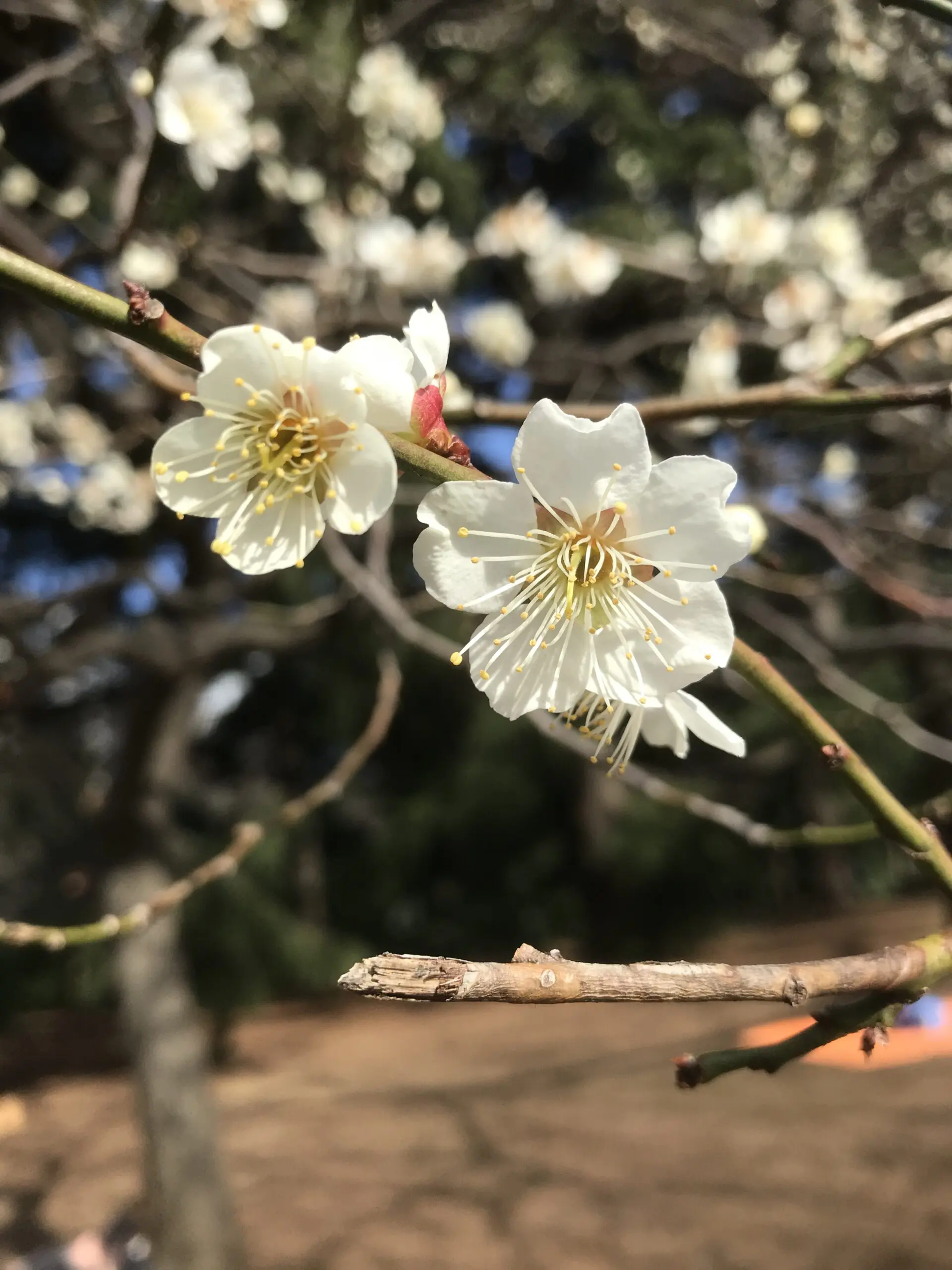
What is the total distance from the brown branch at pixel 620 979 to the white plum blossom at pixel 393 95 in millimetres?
2289

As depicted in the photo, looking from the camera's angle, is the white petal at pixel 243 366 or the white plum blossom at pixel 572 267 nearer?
the white petal at pixel 243 366

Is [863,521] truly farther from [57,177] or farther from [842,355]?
[57,177]

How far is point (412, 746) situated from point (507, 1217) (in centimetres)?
397

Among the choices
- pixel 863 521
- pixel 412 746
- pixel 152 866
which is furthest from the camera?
pixel 412 746

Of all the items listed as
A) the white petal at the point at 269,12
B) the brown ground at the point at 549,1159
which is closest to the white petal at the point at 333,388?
the white petal at the point at 269,12

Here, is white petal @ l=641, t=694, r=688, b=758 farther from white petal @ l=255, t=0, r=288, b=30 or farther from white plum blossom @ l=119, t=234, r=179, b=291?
white petal @ l=255, t=0, r=288, b=30

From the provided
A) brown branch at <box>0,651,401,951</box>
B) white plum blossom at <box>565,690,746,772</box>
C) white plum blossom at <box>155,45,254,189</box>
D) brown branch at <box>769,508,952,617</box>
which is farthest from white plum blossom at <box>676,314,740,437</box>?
white plum blossom at <box>565,690,746,772</box>

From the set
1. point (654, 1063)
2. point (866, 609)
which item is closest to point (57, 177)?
point (654, 1063)

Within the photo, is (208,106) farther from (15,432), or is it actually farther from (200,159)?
(15,432)

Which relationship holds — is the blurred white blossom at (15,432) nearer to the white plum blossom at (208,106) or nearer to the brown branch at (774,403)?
the white plum blossom at (208,106)

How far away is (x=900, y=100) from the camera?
180cm

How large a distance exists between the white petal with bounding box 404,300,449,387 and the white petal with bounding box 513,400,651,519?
6cm

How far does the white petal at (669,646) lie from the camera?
479 mm

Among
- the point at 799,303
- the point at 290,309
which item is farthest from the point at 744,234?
the point at 290,309
